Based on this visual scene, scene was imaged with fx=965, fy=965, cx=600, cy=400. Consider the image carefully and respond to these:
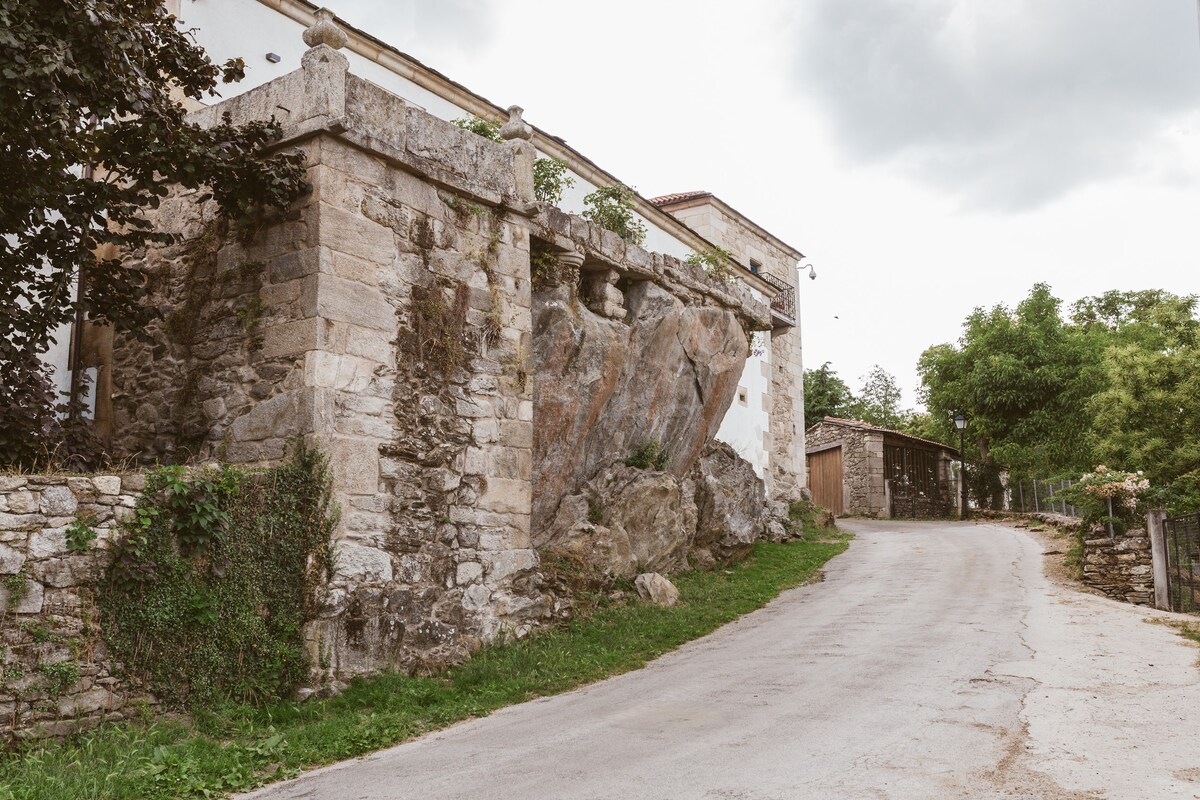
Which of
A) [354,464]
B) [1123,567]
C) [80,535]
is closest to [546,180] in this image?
[354,464]

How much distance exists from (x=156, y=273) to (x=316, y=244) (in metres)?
2.21

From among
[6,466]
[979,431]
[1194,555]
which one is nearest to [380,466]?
[6,466]

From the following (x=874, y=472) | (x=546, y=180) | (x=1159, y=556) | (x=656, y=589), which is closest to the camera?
(x=656, y=589)

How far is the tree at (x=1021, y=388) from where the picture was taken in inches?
1096

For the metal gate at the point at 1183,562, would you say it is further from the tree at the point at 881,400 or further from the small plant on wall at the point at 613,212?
the tree at the point at 881,400

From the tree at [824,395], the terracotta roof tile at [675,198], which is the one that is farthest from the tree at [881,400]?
the terracotta roof tile at [675,198]

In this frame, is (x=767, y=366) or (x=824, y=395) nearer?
(x=767, y=366)

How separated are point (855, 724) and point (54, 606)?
513 centimetres

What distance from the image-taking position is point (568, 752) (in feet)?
19.7

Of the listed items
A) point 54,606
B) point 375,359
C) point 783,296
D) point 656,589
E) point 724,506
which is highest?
point 783,296

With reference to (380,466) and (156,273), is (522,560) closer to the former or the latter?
(380,466)

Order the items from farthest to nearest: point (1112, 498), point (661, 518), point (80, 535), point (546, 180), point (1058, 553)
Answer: point (1058, 553) < point (1112, 498) < point (661, 518) < point (546, 180) < point (80, 535)

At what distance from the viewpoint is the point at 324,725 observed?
6465 mm

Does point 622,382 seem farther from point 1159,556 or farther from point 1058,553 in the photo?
point 1058,553
